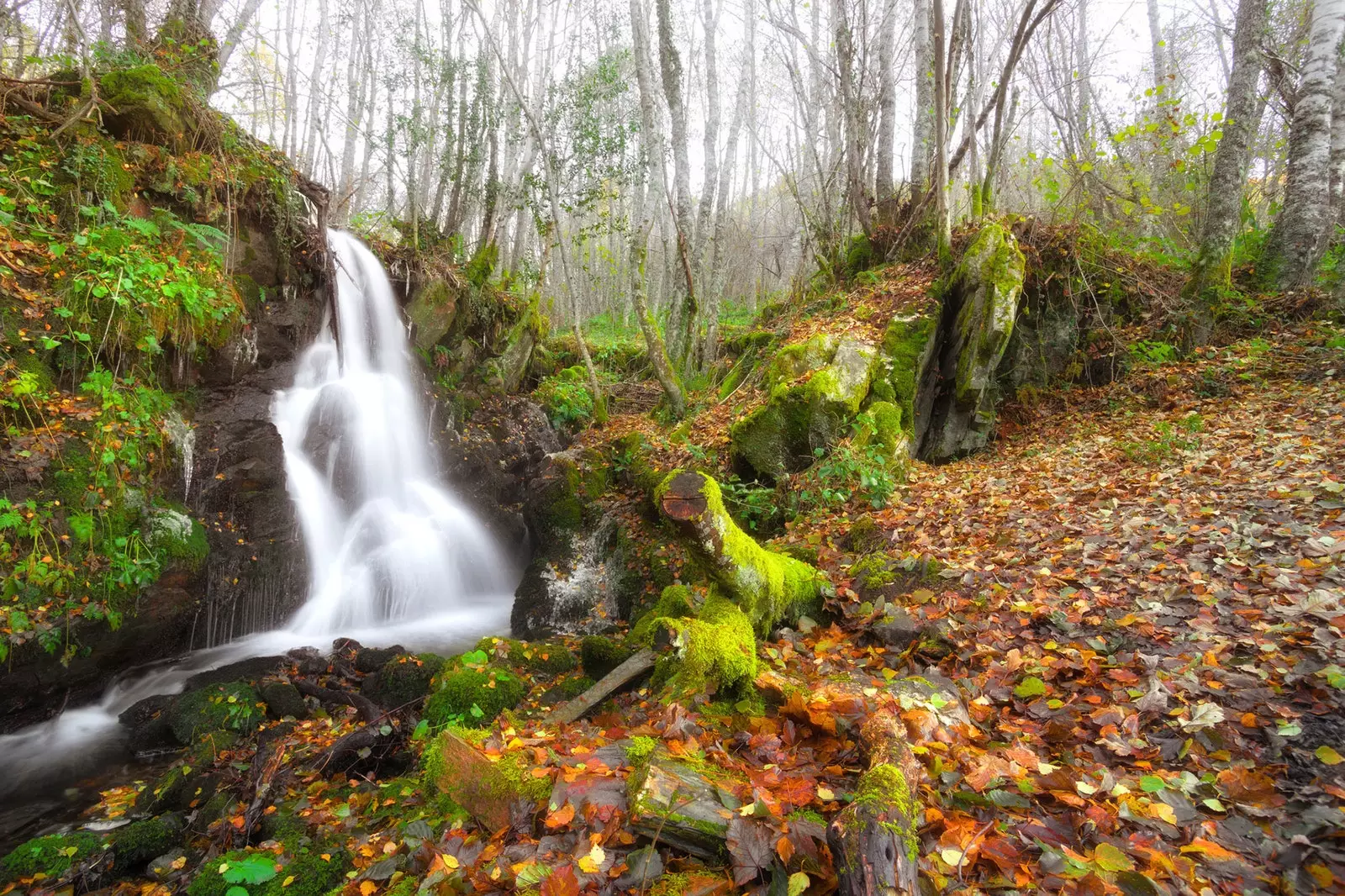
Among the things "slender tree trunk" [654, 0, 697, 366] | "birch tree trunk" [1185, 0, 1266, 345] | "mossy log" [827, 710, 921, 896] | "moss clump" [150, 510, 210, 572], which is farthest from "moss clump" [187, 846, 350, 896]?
"birch tree trunk" [1185, 0, 1266, 345]

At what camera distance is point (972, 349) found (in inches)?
305

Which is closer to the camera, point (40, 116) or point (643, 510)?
point (40, 116)

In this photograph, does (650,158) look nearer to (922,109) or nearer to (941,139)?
(941,139)

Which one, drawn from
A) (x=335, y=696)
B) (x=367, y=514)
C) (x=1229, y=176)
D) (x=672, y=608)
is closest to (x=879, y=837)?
(x=672, y=608)

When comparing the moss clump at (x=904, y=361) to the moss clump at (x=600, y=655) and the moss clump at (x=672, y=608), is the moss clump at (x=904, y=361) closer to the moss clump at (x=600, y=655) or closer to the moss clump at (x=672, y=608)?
the moss clump at (x=672, y=608)

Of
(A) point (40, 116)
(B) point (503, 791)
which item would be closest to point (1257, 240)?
(B) point (503, 791)

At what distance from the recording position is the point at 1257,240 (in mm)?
8344

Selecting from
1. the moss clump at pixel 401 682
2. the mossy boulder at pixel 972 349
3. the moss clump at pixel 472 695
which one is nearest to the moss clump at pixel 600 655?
the moss clump at pixel 472 695

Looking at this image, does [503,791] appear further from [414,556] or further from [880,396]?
[414,556]

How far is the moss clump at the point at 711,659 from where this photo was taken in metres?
3.23

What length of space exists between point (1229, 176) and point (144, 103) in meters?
13.7

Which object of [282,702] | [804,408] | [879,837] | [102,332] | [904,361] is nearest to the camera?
[879,837]

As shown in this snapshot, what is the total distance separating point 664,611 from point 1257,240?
1025cm

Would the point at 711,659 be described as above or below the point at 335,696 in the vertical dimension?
above
